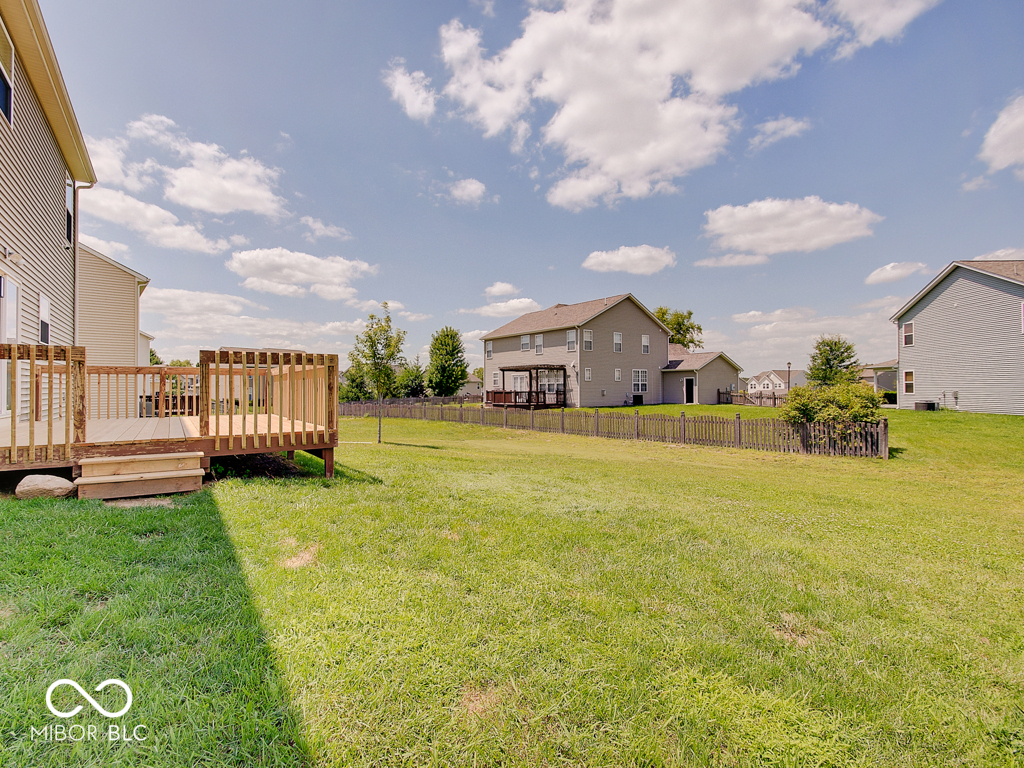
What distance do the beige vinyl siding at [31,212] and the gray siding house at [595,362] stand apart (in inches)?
870

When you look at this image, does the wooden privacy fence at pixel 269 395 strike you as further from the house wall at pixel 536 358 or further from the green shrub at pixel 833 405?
the house wall at pixel 536 358

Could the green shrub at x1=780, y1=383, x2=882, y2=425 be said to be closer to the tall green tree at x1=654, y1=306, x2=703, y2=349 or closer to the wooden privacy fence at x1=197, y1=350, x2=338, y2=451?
the wooden privacy fence at x1=197, y1=350, x2=338, y2=451

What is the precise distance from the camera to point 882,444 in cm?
1236

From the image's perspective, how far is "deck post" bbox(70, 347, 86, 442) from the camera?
15.2 ft

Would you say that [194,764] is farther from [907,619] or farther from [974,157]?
[974,157]

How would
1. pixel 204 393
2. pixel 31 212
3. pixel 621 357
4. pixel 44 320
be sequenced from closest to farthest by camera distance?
pixel 204 393, pixel 31 212, pixel 44 320, pixel 621 357

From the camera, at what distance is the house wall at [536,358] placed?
29.1 metres

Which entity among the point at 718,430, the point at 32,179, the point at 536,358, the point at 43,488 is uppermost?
the point at 32,179

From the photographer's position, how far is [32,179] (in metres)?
7.95

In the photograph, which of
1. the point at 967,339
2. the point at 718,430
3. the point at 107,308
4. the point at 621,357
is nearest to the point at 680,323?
the point at 621,357

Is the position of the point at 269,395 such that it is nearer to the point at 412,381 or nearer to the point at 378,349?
the point at 378,349

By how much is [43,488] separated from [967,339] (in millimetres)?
31294

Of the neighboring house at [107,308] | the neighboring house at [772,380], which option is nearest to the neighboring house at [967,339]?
the neighboring house at [107,308]

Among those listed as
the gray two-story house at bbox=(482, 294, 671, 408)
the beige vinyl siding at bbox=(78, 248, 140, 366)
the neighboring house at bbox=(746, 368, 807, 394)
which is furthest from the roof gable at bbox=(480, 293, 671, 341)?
the neighboring house at bbox=(746, 368, 807, 394)
